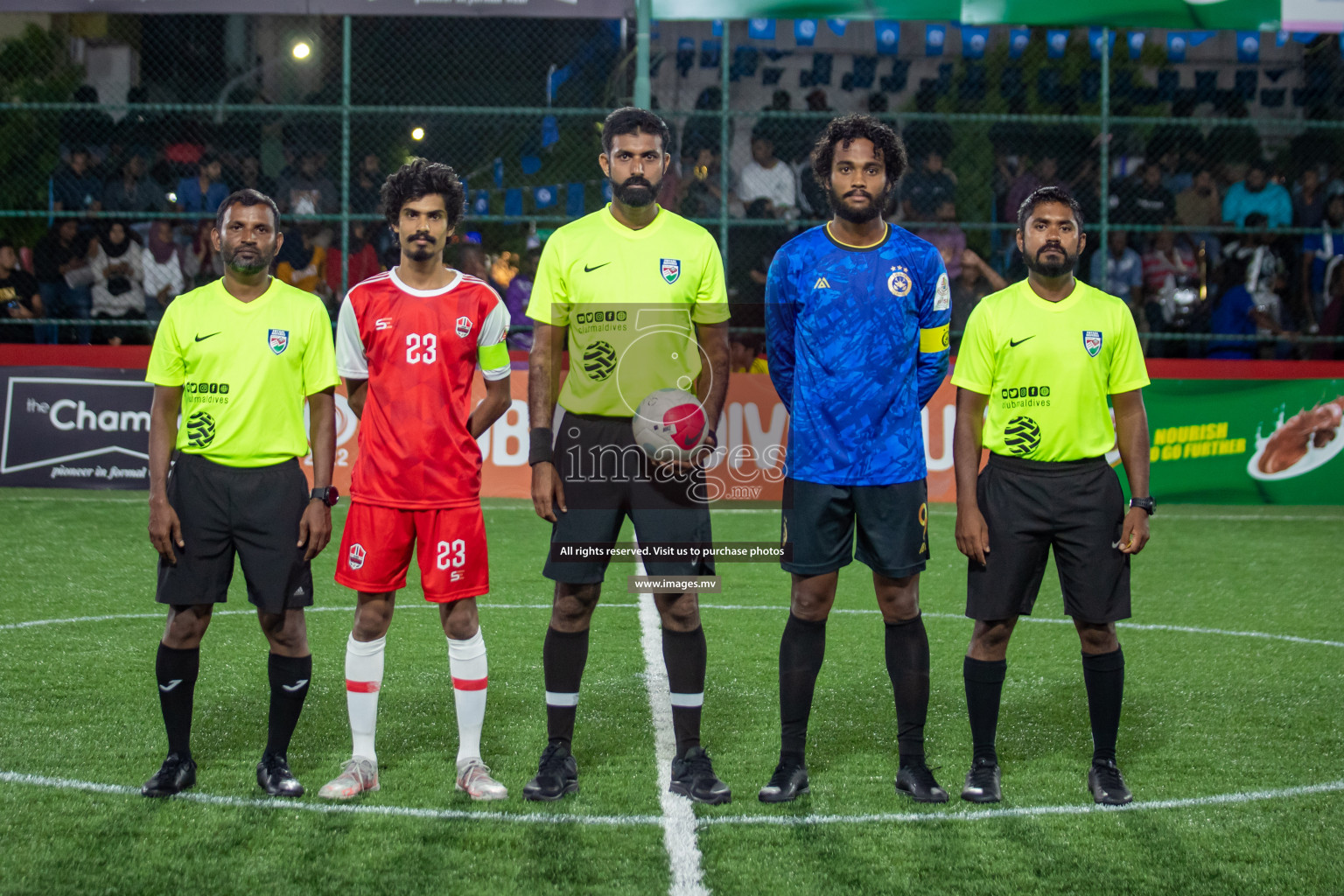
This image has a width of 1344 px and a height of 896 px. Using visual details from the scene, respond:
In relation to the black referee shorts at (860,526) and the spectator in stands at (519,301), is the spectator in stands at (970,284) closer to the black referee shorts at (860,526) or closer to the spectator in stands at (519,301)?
the spectator in stands at (519,301)

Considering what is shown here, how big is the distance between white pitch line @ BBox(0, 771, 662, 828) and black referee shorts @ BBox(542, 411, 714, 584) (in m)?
0.75

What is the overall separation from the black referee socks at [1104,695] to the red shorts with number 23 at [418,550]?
6.68ft

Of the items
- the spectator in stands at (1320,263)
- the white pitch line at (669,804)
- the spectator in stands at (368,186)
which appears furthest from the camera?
the spectator in stands at (368,186)

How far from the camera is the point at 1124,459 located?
4.54 metres

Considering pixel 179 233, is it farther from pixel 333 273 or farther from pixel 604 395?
pixel 604 395

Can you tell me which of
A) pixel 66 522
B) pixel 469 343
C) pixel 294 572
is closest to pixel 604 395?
pixel 469 343

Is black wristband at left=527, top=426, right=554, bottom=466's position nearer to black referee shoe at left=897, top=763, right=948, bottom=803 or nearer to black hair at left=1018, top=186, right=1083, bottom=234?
black referee shoe at left=897, top=763, right=948, bottom=803

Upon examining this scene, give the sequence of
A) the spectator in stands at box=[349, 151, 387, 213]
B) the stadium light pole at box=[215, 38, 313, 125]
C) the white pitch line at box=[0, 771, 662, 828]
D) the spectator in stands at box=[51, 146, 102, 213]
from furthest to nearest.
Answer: the stadium light pole at box=[215, 38, 313, 125], the spectator in stands at box=[349, 151, 387, 213], the spectator in stands at box=[51, 146, 102, 213], the white pitch line at box=[0, 771, 662, 828]

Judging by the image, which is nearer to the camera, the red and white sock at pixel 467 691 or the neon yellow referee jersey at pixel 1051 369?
the neon yellow referee jersey at pixel 1051 369

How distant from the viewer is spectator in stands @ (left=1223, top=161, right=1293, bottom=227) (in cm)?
1451

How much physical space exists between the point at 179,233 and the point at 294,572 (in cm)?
1069

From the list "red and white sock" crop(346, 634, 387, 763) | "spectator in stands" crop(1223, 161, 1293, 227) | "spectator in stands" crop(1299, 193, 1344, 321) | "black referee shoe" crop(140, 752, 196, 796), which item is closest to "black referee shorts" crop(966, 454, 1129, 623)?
"red and white sock" crop(346, 634, 387, 763)

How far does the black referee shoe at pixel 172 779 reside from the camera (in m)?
4.34

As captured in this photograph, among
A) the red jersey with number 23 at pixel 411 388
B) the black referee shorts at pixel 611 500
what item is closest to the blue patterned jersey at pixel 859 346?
the black referee shorts at pixel 611 500
